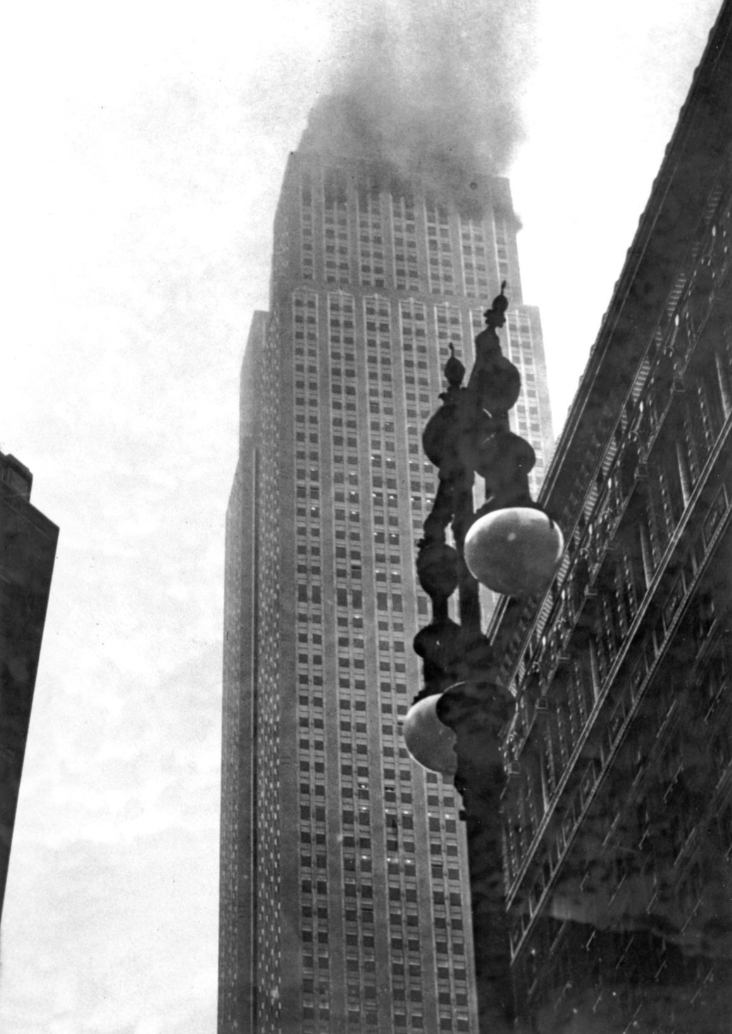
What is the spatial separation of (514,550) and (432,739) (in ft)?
3.29

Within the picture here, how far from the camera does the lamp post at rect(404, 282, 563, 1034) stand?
7.01 m

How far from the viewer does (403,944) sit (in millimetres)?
88750

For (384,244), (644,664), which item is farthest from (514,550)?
(384,244)

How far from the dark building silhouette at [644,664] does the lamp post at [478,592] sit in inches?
1017

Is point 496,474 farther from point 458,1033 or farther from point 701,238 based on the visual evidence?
point 458,1033

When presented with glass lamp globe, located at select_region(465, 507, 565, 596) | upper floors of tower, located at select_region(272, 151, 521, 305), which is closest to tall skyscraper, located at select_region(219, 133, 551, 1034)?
upper floors of tower, located at select_region(272, 151, 521, 305)

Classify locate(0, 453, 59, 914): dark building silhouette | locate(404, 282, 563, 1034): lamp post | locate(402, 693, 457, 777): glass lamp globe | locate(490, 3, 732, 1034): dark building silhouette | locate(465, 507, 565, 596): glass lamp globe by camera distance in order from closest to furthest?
locate(404, 282, 563, 1034): lamp post < locate(465, 507, 565, 596): glass lamp globe < locate(402, 693, 457, 777): glass lamp globe < locate(490, 3, 732, 1034): dark building silhouette < locate(0, 453, 59, 914): dark building silhouette

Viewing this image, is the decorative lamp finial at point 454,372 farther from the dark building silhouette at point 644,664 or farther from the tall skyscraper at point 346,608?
the tall skyscraper at point 346,608

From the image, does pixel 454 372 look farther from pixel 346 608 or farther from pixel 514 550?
→ pixel 346 608

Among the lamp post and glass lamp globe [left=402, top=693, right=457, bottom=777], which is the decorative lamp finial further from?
glass lamp globe [left=402, top=693, right=457, bottom=777]

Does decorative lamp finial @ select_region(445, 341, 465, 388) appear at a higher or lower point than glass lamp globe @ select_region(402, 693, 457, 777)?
higher

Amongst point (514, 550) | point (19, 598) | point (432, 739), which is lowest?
point (432, 739)

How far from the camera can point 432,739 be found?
7.93 meters

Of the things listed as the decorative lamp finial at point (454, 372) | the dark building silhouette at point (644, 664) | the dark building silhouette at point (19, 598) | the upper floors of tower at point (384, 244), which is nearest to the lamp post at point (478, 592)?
the decorative lamp finial at point (454, 372)
